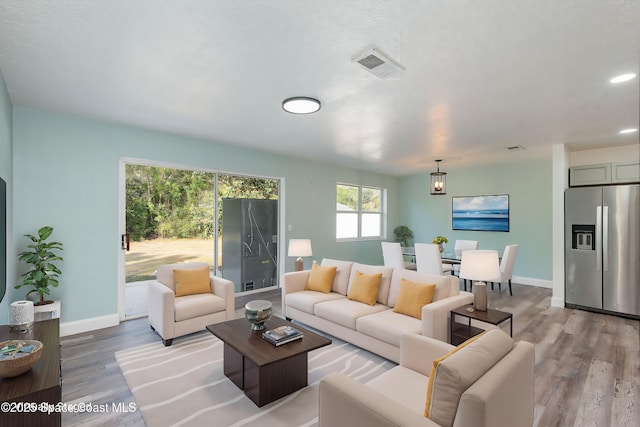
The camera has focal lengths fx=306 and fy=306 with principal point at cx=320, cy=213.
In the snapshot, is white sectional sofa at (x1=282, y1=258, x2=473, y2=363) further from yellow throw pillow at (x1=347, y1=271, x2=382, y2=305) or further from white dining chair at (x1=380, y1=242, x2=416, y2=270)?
white dining chair at (x1=380, y1=242, x2=416, y2=270)

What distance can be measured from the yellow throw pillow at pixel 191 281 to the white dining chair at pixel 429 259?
324cm

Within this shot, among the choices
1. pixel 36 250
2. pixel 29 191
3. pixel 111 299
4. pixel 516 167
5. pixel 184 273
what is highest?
pixel 516 167

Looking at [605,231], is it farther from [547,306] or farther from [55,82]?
[55,82]

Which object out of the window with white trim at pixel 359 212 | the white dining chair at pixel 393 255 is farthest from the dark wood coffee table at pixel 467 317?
the window with white trim at pixel 359 212

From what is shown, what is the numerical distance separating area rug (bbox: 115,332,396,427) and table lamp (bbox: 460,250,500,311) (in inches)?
40.1

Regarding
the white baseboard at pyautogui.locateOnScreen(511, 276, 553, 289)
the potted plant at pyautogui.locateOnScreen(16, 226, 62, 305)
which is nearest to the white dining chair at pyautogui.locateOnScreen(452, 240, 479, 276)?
the white baseboard at pyautogui.locateOnScreen(511, 276, 553, 289)

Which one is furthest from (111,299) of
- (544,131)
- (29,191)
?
(544,131)

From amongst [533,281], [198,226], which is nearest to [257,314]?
[198,226]

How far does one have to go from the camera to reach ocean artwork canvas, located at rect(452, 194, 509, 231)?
21.5 feet

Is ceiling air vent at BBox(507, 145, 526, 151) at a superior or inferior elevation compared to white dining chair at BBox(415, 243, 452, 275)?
superior

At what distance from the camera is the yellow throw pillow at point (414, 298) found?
296 cm

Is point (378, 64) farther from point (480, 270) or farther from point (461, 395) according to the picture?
point (461, 395)

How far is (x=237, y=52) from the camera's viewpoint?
7.15 ft

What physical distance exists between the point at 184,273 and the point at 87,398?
61.0 inches
